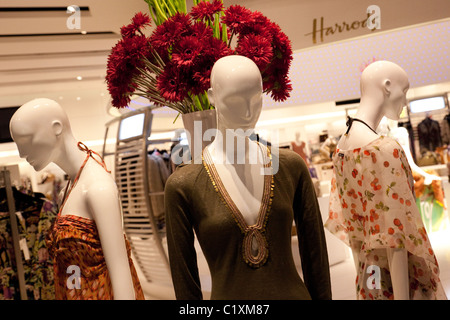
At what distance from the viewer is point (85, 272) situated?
1487 mm

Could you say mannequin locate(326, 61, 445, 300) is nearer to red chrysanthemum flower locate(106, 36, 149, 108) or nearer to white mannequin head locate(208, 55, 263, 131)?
white mannequin head locate(208, 55, 263, 131)

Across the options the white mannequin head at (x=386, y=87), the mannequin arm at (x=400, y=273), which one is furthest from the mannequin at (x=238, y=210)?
the white mannequin head at (x=386, y=87)

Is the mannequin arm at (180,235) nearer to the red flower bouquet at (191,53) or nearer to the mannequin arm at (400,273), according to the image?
the red flower bouquet at (191,53)

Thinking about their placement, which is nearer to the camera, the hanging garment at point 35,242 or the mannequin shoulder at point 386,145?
the mannequin shoulder at point 386,145

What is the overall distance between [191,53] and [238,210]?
48 centimetres

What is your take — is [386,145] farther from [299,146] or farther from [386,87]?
[299,146]

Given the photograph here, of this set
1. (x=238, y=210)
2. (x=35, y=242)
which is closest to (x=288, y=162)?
(x=238, y=210)

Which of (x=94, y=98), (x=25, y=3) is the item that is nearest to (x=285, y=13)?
(x=25, y=3)

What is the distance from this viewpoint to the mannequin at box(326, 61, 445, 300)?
163 centimetres

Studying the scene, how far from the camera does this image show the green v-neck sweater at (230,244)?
1.21 meters

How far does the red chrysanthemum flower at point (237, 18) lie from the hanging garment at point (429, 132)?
5298 millimetres
